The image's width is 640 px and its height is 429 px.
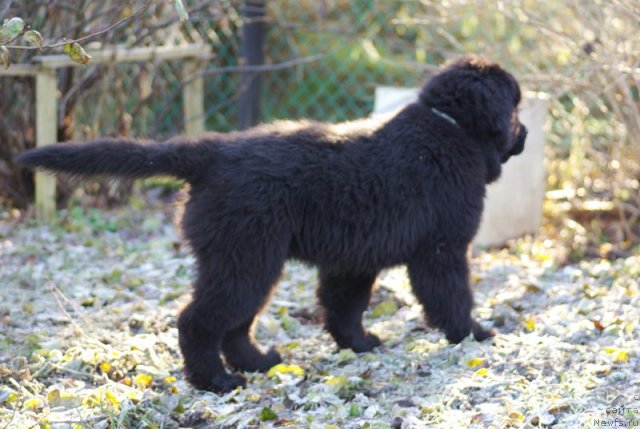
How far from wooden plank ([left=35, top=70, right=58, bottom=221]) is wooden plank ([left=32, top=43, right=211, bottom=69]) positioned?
96mm

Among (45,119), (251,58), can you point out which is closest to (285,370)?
(45,119)

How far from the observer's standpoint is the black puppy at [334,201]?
3.51m

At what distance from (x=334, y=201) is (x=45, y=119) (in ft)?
9.54

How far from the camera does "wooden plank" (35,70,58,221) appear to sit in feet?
19.2

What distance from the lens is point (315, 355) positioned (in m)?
4.12

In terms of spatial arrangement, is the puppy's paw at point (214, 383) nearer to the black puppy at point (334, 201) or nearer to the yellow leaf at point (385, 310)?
the black puppy at point (334, 201)

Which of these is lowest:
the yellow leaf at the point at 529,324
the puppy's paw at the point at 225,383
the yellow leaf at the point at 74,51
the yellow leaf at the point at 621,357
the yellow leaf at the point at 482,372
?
→ the puppy's paw at the point at 225,383

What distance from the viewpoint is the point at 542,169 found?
20.8 feet

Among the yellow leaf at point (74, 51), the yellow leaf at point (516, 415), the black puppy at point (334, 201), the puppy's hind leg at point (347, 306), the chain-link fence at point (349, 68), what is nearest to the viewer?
the yellow leaf at point (74, 51)

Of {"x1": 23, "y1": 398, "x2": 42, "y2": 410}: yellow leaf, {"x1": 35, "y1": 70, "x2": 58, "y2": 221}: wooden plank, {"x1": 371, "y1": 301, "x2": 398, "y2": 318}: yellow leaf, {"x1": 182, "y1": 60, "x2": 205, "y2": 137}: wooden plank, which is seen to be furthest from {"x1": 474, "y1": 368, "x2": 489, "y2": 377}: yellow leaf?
{"x1": 182, "y1": 60, "x2": 205, "y2": 137}: wooden plank

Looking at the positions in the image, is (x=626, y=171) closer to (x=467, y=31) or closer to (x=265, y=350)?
(x=467, y=31)

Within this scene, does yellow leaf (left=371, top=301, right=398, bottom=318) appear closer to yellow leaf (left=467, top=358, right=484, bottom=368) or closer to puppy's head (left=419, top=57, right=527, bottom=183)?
puppy's head (left=419, top=57, right=527, bottom=183)

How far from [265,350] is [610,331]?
4.87 ft

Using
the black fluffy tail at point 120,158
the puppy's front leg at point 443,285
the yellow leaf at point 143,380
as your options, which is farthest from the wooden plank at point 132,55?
the puppy's front leg at point 443,285
